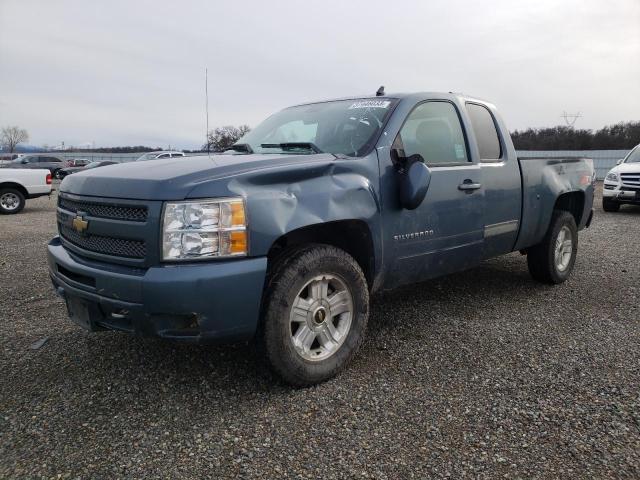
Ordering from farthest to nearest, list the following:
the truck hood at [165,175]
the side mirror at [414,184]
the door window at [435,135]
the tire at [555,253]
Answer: the tire at [555,253] < the door window at [435,135] < the side mirror at [414,184] < the truck hood at [165,175]

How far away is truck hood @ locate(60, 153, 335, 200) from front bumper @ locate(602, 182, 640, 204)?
1197 centimetres

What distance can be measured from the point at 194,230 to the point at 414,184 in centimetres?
149

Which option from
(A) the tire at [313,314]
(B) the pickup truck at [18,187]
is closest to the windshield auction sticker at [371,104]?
(A) the tire at [313,314]

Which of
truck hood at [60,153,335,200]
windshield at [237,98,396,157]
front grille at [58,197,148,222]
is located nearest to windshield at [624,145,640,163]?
windshield at [237,98,396,157]

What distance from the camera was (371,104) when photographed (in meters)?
3.85

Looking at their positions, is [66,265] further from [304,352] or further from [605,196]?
[605,196]

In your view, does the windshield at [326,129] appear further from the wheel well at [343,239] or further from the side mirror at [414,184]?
the wheel well at [343,239]

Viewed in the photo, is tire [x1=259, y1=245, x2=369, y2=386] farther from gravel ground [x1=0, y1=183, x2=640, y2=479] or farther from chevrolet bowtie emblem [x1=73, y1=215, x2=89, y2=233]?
chevrolet bowtie emblem [x1=73, y1=215, x2=89, y2=233]

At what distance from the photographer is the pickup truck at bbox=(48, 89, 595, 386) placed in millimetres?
2607

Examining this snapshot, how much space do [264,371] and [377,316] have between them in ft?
4.65

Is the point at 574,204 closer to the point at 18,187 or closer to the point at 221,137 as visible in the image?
the point at 221,137

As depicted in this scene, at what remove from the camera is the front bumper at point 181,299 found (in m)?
2.54

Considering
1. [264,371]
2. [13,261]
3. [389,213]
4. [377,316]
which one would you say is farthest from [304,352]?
[13,261]

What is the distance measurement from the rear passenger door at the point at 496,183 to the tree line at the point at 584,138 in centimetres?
4144
